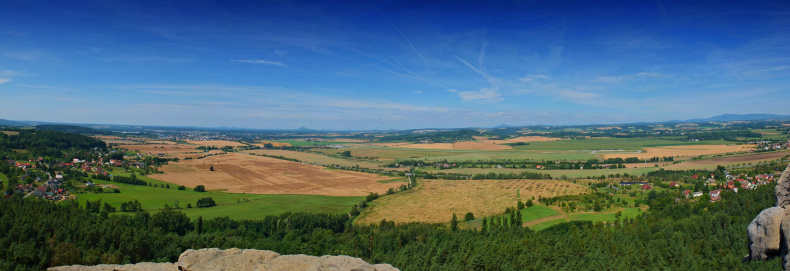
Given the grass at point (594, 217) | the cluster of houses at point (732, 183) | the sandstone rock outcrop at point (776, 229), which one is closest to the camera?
the sandstone rock outcrop at point (776, 229)

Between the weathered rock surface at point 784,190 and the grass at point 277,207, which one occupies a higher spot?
the weathered rock surface at point 784,190

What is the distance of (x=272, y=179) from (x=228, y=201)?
2005 cm

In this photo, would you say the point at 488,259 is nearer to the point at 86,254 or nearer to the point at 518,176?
the point at 86,254

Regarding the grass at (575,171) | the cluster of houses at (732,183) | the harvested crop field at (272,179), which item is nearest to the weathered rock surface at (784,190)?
the cluster of houses at (732,183)

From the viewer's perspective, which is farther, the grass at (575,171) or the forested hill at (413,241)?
the grass at (575,171)

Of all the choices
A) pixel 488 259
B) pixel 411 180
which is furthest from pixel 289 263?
A: pixel 411 180

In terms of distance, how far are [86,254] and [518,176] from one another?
2887 inches

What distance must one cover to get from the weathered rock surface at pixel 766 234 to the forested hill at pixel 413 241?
1.22ft

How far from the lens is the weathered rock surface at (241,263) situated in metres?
8.52

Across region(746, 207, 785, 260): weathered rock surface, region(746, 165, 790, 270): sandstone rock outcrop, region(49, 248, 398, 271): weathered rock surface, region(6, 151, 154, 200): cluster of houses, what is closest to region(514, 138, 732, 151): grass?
region(6, 151, 154, 200): cluster of houses

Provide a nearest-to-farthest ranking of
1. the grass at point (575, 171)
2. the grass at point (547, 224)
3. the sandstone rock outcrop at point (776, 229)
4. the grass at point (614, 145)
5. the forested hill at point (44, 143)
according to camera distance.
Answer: the sandstone rock outcrop at point (776, 229)
the grass at point (547, 224)
the grass at point (575, 171)
the forested hill at point (44, 143)
the grass at point (614, 145)

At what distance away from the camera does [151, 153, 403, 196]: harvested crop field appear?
6525 cm

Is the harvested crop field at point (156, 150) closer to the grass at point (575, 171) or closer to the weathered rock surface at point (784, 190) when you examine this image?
the grass at point (575, 171)

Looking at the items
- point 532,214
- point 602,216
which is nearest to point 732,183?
point 602,216
